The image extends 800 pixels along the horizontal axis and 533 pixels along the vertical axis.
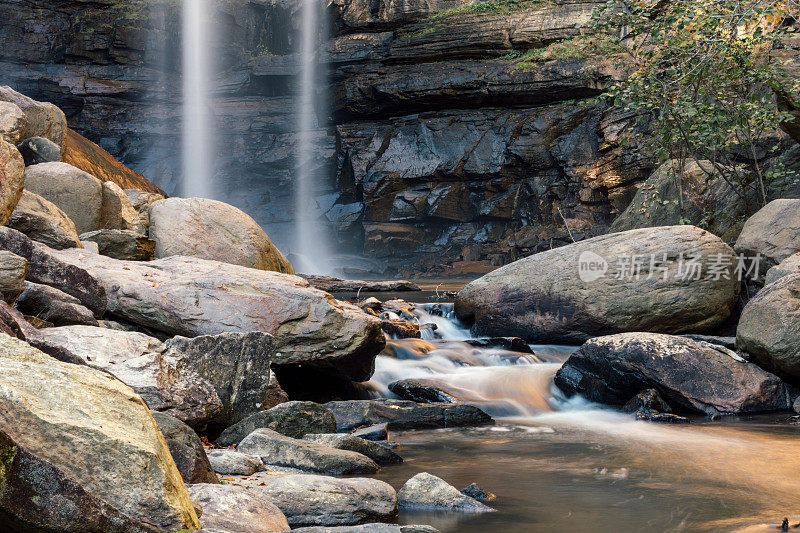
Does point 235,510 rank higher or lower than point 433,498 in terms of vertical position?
higher

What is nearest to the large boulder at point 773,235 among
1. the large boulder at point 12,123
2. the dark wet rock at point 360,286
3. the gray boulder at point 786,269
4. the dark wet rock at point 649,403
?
the gray boulder at point 786,269

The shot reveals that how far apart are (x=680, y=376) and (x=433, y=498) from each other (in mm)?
3713

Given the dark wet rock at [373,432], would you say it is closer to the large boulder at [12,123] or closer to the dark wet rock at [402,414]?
the dark wet rock at [402,414]

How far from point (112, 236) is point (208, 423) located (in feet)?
14.6

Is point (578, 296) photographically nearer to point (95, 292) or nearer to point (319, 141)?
point (95, 292)

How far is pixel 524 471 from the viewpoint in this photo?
15.2ft

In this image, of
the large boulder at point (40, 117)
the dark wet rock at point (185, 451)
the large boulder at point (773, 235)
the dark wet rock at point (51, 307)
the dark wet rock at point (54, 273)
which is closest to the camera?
the dark wet rock at point (185, 451)

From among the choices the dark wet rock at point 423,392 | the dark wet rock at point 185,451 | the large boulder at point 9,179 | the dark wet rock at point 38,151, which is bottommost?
the dark wet rock at point 423,392

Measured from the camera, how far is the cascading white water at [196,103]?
92.4 ft

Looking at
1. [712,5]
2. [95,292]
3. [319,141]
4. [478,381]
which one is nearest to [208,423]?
[95,292]

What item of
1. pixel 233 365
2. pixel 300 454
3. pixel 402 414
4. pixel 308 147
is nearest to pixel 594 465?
pixel 402 414

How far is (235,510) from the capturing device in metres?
2.76

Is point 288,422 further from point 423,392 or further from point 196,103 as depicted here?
point 196,103

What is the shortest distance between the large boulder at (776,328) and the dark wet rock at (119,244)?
22.6 ft
